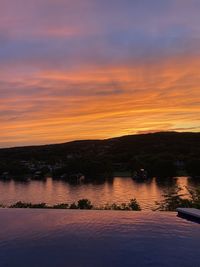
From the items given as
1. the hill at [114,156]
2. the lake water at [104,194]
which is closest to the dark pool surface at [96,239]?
the lake water at [104,194]

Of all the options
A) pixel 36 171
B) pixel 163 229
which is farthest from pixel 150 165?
pixel 163 229

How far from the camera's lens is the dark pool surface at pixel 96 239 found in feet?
11.8

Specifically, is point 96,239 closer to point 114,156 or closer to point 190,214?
point 190,214

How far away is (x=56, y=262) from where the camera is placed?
3.51 m

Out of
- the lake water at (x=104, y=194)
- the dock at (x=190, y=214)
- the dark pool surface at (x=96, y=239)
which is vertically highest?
the dock at (x=190, y=214)

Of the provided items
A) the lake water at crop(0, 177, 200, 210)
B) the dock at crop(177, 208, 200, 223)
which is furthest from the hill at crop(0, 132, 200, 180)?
the dock at crop(177, 208, 200, 223)

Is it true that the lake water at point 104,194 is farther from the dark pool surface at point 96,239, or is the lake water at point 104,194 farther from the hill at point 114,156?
the dark pool surface at point 96,239

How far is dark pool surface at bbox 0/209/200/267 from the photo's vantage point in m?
3.59

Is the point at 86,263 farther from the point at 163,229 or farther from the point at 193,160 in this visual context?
the point at 193,160

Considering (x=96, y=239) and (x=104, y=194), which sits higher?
(x=96, y=239)

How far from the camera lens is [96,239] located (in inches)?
168

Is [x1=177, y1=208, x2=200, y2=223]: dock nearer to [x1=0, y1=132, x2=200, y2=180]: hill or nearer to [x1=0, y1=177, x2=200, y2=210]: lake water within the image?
[x1=0, y1=177, x2=200, y2=210]: lake water

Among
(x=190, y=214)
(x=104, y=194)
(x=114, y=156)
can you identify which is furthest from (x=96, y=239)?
(x=114, y=156)

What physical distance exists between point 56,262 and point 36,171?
42.8 meters
